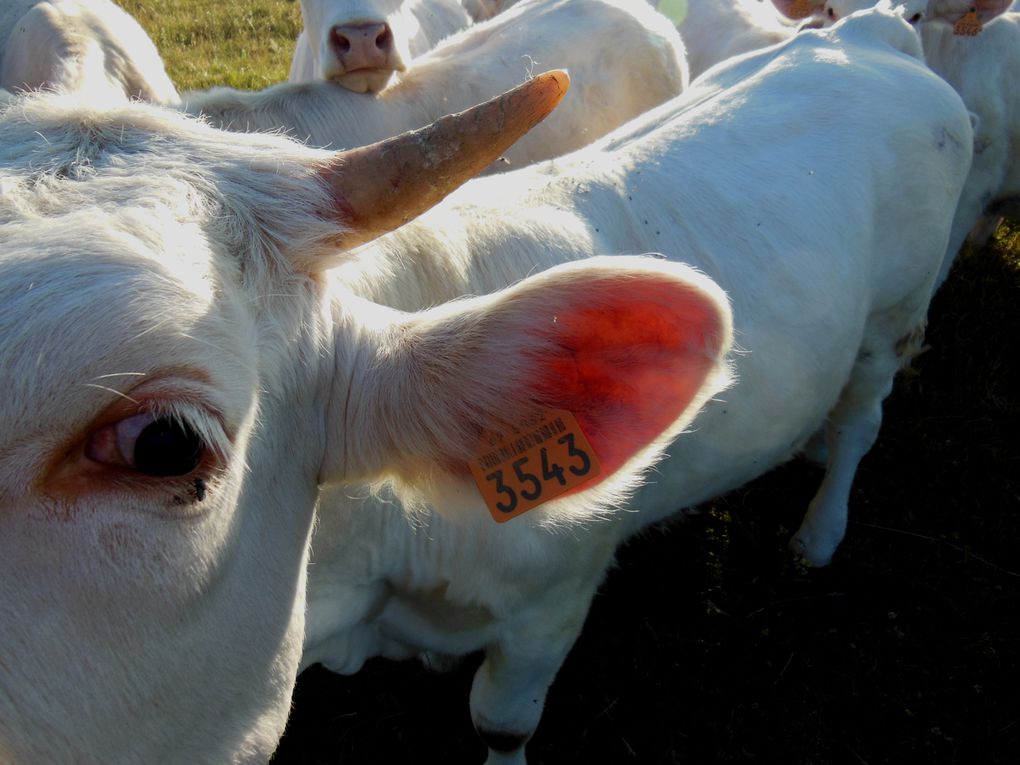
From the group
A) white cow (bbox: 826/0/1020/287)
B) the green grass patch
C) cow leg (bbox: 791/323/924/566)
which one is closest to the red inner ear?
cow leg (bbox: 791/323/924/566)

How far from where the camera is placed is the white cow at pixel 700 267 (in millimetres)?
2359

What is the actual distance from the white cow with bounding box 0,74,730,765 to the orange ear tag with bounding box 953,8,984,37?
5045 mm

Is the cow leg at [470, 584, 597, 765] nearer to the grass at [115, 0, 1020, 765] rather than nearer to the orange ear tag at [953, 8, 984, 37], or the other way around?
the grass at [115, 0, 1020, 765]

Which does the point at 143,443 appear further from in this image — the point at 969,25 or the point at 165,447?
the point at 969,25

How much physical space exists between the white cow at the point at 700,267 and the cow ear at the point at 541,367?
Result: 0.08m

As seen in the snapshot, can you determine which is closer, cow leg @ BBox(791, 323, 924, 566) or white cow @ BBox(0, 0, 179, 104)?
cow leg @ BBox(791, 323, 924, 566)

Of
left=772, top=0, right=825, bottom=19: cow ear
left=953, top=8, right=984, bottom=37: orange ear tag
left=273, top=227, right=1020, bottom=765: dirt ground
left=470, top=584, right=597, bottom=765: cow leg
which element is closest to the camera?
left=470, top=584, right=597, bottom=765: cow leg

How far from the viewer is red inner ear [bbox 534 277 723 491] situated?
5.34ft

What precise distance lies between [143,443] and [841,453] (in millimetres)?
3566

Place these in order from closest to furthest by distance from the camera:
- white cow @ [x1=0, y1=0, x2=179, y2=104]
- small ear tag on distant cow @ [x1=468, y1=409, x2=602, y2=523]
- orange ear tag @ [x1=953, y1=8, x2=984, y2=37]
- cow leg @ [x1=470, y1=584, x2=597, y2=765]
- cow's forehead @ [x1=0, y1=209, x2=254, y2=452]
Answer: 1. cow's forehead @ [x1=0, y1=209, x2=254, y2=452]
2. small ear tag on distant cow @ [x1=468, y1=409, x2=602, y2=523]
3. cow leg @ [x1=470, y1=584, x2=597, y2=765]
4. white cow @ [x1=0, y1=0, x2=179, y2=104]
5. orange ear tag @ [x1=953, y1=8, x2=984, y2=37]

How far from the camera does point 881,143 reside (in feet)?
11.1

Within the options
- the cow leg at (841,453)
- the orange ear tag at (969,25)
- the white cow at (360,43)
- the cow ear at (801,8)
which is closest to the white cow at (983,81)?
the orange ear tag at (969,25)

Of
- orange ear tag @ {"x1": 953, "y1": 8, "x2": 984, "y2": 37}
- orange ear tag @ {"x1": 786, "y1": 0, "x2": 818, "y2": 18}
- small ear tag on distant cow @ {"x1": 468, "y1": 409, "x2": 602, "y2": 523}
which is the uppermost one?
small ear tag on distant cow @ {"x1": 468, "y1": 409, "x2": 602, "y2": 523}

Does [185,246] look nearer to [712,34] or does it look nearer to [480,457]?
[480,457]
